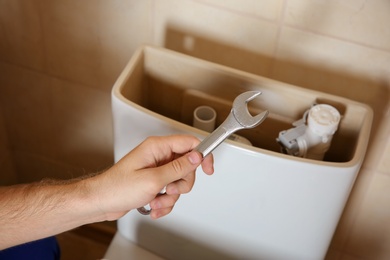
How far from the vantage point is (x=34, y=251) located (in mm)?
922

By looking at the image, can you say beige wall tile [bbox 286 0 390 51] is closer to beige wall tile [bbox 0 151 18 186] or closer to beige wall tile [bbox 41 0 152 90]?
beige wall tile [bbox 41 0 152 90]

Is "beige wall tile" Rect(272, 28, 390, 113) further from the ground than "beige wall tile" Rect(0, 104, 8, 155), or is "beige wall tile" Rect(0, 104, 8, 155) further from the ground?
"beige wall tile" Rect(272, 28, 390, 113)

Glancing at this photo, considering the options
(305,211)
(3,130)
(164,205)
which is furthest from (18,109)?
(305,211)

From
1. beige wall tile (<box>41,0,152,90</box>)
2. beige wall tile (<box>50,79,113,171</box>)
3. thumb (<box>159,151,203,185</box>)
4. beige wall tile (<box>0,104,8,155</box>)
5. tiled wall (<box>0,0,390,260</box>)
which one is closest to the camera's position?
thumb (<box>159,151,203,185</box>)

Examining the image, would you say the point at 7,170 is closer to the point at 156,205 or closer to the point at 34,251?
the point at 34,251

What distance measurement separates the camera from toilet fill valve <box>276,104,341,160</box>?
28.1 inches

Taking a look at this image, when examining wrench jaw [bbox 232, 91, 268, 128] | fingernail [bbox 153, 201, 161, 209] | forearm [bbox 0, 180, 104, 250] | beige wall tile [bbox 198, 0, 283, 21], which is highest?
beige wall tile [bbox 198, 0, 283, 21]

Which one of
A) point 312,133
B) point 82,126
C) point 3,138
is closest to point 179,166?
point 312,133

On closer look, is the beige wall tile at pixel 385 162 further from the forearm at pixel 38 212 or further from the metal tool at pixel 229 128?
the forearm at pixel 38 212

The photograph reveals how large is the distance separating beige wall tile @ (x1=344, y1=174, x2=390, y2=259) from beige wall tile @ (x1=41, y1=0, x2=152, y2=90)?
0.46m

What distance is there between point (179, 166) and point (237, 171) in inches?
4.2

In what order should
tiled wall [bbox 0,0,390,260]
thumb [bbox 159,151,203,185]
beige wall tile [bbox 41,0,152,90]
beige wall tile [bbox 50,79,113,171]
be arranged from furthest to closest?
beige wall tile [bbox 50,79,113,171] → beige wall tile [bbox 41,0,152,90] → tiled wall [bbox 0,0,390,260] → thumb [bbox 159,151,203,185]

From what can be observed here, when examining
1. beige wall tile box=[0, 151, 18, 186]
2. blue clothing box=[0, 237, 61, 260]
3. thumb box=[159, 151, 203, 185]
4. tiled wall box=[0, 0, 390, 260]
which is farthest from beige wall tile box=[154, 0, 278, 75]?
beige wall tile box=[0, 151, 18, 186]

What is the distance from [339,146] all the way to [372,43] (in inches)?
6.2
